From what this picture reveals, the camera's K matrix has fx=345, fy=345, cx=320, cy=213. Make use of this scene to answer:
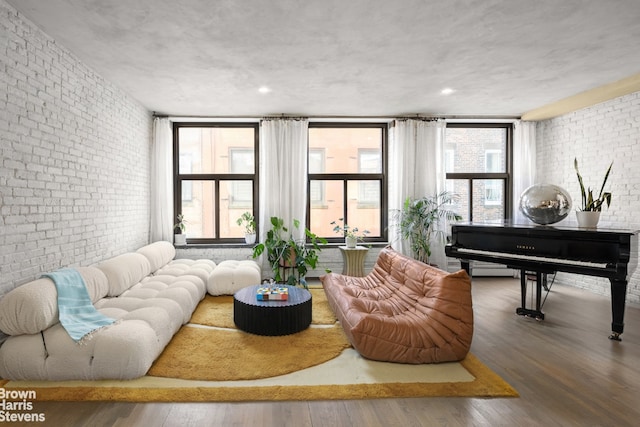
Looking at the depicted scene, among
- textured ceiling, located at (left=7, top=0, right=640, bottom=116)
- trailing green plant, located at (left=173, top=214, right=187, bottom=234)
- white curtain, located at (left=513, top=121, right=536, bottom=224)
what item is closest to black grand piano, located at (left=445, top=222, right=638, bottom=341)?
textured ceiling, located at (left=7, top=0, right=640, bottom=116)

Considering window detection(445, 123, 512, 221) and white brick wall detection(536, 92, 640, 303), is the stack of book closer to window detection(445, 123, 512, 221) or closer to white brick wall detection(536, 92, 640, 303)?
window detection(445, 123, 512, 221)

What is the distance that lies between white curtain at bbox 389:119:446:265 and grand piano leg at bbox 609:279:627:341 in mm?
2619

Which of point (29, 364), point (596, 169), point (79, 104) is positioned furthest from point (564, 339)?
point (79, 104)

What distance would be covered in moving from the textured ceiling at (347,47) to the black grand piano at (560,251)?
177cm

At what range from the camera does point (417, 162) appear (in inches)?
227

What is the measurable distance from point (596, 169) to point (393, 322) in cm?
433

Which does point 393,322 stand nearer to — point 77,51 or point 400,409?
point 400,409

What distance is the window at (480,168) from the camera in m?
6.05

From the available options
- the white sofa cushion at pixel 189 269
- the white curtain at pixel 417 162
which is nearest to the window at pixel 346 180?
the white curtain at pixel 417 162

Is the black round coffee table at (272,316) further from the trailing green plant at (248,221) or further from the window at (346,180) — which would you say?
the window at (346,180)

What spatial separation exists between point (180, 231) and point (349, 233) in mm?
2882

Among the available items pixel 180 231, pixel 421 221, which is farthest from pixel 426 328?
pixel 180 231

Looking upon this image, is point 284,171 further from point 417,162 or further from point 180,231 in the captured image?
point 417,162

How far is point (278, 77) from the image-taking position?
4039 mm
